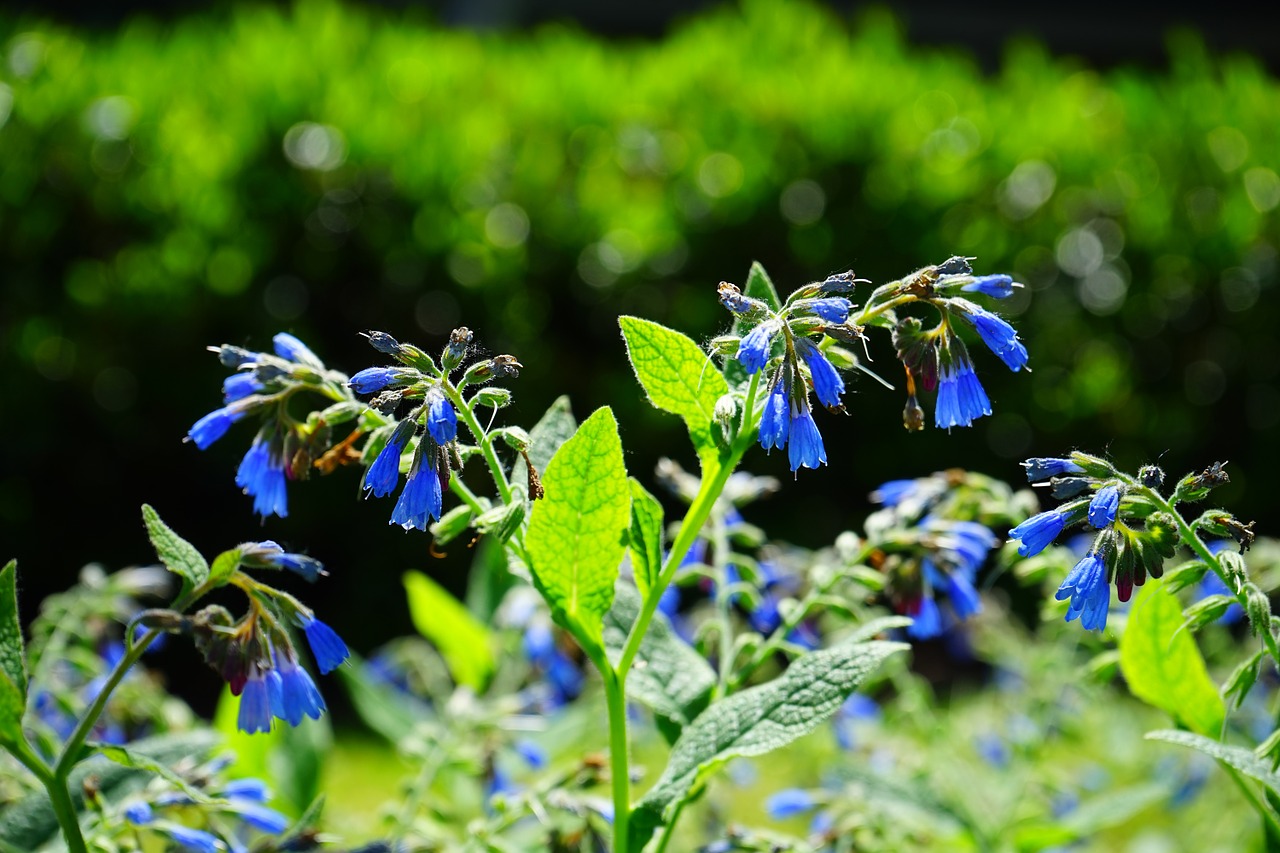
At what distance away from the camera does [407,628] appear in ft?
19.1

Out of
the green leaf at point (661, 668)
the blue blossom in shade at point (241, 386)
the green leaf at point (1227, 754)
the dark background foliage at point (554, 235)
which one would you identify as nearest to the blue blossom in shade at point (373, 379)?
the blue blossom in shade at point (241, 386)

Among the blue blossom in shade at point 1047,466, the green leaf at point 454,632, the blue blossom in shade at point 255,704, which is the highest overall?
the blue blossom in shade at point 1047,466

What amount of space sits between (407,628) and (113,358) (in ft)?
5.58

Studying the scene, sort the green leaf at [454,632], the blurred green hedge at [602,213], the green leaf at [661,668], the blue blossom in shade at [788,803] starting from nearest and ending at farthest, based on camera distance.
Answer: the green leaf at [661,668] → the blue blossom in shade at [788,803] → the green leaf at [454,632] → the blurred green hedge at [602,213]

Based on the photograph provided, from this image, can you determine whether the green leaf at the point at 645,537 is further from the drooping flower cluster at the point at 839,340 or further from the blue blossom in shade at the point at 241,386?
the blue blossom in shade at the point at 241,386

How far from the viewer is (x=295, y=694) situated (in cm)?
127

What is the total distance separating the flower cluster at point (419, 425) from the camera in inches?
47.6

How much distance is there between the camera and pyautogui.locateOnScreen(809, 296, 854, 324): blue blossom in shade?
48.5 inches

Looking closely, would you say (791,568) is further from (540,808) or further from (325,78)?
(325,78)

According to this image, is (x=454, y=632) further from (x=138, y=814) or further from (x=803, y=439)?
(x=803, y=439)

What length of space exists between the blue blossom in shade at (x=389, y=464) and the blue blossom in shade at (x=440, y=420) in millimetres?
36

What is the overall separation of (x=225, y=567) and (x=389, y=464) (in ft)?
0.57

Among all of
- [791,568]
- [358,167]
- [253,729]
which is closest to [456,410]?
[253,729]

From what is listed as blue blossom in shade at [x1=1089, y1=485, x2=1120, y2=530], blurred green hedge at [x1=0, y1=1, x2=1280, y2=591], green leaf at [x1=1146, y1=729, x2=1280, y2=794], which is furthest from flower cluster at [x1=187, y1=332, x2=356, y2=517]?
blurred green hedge at [x1=0, y1=1, x2=1280, y2=591]
